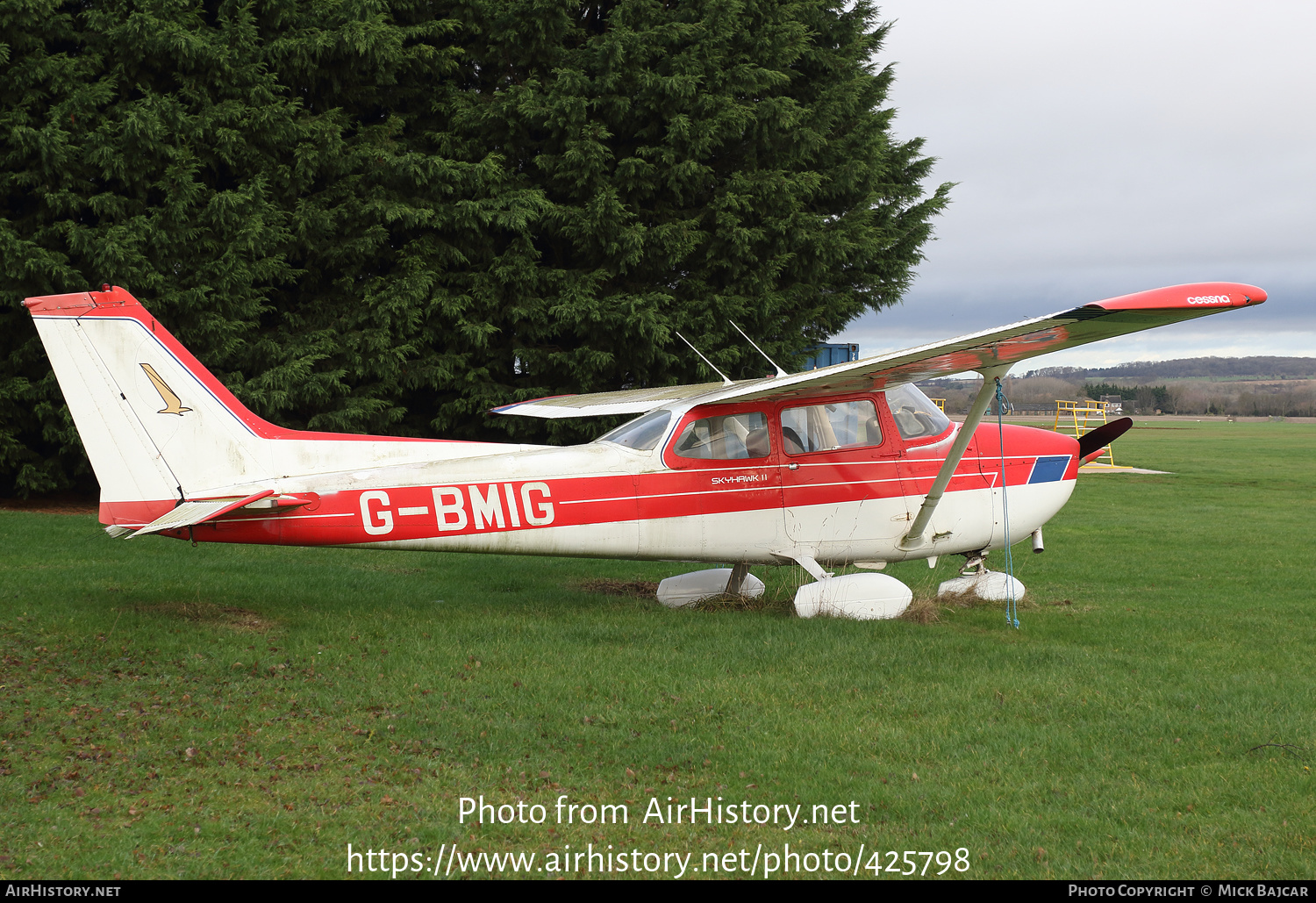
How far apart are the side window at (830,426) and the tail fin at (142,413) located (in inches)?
172

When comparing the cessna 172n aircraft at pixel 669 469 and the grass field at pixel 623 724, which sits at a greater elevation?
the cessna 172n aircraft at pixel 669 469

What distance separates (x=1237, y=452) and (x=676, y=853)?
42225 millimetres

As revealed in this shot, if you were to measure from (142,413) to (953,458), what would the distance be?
6.68 metres

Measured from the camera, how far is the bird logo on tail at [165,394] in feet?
24.6

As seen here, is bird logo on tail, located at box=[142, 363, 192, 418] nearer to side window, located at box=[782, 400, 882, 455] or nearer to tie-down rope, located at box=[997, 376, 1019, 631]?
side window, located at box=[782, 400, 882, 455]

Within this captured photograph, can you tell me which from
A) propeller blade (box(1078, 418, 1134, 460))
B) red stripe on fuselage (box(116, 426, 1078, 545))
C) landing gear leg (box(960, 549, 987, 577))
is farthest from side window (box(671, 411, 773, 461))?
propeller blade (box(1078, 418, 1134, 460))

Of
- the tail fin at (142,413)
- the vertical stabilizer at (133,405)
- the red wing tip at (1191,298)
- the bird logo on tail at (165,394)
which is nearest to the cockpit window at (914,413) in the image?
the red wing tip at (1191,298)

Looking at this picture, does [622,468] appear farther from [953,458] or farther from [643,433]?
[953,458]

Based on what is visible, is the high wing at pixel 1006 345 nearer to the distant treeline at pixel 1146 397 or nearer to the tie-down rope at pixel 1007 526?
the tie-down rope at pixel 1007 526

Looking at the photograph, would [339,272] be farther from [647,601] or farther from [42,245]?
[647,601]

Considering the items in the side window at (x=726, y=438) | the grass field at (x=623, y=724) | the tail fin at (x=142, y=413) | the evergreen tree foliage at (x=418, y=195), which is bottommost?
the grass field at (x=623, y=724)

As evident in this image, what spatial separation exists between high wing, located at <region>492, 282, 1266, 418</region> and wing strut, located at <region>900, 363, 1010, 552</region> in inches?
6.0

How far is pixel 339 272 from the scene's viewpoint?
54.7ft
